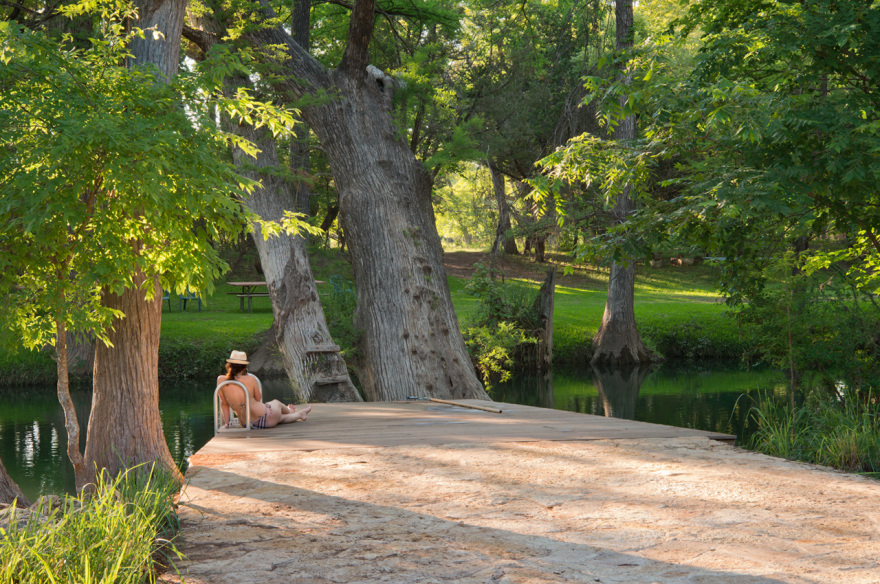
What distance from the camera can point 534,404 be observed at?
53.3 feet

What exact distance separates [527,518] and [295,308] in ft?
29.9

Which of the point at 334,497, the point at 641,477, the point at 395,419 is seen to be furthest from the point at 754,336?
the point at 334,497

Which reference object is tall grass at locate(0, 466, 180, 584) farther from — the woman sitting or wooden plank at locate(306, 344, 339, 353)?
wooden plank at locate(306, 344, 339, 353)

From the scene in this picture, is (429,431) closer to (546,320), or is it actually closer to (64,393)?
(64,393)

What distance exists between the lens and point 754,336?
401 inches

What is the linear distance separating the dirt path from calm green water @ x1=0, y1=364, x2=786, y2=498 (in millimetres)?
7291

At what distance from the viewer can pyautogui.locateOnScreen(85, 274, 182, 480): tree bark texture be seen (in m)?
7.90

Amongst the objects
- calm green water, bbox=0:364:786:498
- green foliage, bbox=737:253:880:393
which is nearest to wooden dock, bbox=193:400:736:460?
green foliage, bbox=737:253:880:393

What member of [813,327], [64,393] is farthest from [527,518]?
[813,327]

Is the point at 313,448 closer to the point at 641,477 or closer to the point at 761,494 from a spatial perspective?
the point at 641,477

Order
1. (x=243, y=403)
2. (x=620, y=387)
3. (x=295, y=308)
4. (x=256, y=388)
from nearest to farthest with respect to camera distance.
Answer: (x=243, y=403)
(x=256, y=388)
(x=295, y=308)
(x=620, y=387)

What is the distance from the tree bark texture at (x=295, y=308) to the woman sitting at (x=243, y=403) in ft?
17.2

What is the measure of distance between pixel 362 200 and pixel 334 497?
7.73 meters

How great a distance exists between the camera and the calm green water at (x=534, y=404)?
1228 centimetres
